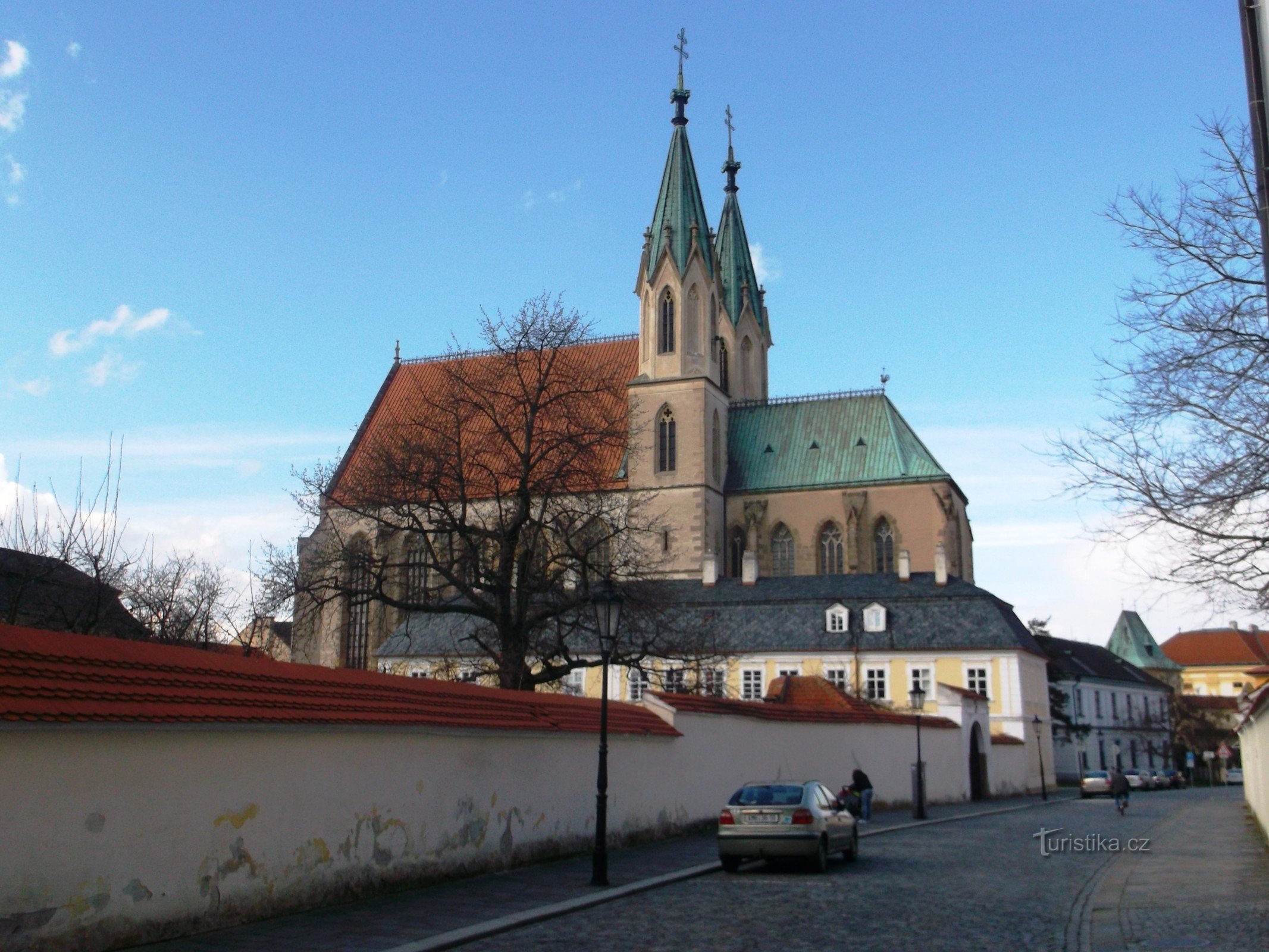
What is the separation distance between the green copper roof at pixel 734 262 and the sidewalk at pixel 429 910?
4978 cm

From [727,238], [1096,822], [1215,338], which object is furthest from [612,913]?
[727,238]

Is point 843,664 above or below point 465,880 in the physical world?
above

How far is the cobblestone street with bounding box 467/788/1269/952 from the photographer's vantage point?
442 inches

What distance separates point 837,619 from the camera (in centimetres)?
4941

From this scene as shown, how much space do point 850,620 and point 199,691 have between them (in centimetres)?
4003

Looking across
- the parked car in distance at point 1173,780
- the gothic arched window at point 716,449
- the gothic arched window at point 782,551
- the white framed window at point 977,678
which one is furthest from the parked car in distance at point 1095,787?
the gothic arched window at point 716,449

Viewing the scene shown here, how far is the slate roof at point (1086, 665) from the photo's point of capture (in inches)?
2804

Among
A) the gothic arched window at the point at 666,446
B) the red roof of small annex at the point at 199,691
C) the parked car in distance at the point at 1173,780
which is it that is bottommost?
the parked car in distance at the point at 1173,780

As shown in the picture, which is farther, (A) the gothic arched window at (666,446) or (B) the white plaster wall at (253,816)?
(A) the gothic arched window at (666,446)

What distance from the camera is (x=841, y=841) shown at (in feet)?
60.7

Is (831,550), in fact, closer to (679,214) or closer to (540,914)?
(679,214)

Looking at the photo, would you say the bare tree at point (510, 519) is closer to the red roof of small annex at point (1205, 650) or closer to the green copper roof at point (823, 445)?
the green copper roof at point (823, 445)

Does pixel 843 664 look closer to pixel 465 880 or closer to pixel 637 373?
pixel 637 373

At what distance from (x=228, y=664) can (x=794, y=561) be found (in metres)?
48.9
